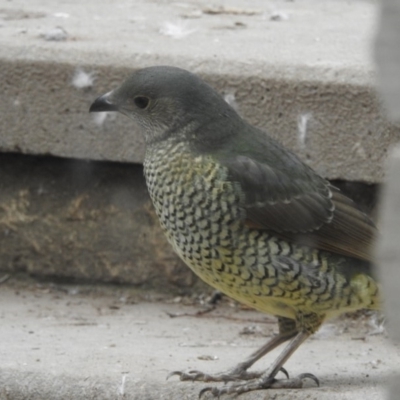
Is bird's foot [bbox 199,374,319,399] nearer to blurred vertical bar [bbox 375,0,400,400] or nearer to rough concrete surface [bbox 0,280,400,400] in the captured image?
rough concrete surface [bbox 0,280,400,400]

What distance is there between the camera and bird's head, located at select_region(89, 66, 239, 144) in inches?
169

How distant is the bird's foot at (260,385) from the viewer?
4121 millimetres

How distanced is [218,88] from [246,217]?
142 cm

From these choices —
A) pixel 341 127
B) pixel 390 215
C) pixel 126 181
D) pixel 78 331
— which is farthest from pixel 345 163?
pixel 390 215

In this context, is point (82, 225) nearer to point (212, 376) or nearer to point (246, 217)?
point (212, 376)

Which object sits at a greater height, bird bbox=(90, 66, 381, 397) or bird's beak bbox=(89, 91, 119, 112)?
bird's beak bbox=(89, 91, 119, 112)

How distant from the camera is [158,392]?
13.7 ft

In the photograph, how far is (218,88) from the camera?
17.6 feet

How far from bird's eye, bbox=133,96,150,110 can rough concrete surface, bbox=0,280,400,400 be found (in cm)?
98

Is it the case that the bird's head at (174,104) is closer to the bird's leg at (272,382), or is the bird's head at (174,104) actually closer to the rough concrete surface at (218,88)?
the bird's leg at (272,382)

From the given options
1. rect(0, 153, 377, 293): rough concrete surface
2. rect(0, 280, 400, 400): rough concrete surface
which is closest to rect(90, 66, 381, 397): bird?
rect(0, 280, 400, 400): rough concrete surface

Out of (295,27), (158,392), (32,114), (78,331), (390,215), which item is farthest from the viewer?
(295,27)

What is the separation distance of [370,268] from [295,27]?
8.39 feet

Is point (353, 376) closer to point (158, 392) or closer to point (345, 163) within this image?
point (158, 392)
